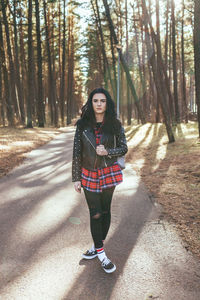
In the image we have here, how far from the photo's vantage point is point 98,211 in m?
2.96

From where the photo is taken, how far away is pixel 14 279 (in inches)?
107

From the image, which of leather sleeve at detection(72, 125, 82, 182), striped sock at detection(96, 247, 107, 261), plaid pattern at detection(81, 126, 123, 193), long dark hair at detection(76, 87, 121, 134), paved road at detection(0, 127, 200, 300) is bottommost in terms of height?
paved road at detection(0, 127, 200, 300)

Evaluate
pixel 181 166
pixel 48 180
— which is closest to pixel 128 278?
pixel 48 180

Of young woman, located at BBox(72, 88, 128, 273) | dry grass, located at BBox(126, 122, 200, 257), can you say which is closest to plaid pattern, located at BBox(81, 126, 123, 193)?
young woman, located at BBox(72, 88, 128, 273)

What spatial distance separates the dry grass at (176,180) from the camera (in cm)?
410

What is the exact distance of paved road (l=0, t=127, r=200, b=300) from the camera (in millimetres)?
2562

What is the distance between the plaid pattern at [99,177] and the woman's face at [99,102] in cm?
22

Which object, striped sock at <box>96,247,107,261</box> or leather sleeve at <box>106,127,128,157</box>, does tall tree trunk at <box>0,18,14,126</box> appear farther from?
striped sock at <box>96,247,107,261</box>

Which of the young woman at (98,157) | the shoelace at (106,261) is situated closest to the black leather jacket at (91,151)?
the young woman at (98,157)

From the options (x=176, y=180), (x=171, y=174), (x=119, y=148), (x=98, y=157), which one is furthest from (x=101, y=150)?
Result: (x=171, y=174)

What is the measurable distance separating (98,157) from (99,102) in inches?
26.1

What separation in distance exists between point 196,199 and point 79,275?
134 inches

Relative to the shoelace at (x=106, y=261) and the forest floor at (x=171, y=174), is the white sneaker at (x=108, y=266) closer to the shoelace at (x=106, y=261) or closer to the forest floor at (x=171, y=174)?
the shoelace at (x=106, y=261)

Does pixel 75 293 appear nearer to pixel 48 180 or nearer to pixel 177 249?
pixel 177 249
